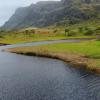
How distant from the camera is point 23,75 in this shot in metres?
71.2

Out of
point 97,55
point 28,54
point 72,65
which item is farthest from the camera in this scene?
point 28,54

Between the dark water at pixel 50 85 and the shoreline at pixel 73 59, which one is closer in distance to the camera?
the dark water at pixel 50 85

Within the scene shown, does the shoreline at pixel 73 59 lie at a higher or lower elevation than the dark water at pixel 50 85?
lower

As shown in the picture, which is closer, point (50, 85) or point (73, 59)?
point (50, 85)

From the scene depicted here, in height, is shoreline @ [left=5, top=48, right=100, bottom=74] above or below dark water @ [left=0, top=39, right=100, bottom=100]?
below

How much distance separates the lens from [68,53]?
332ft

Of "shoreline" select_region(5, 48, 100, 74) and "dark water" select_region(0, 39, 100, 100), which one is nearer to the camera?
"dark water" select_region(0, 39, 100, 100)

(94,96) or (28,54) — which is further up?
(94,96)

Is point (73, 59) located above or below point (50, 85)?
below

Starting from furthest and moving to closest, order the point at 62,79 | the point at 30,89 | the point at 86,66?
the point at 86,66, the point at 62,79, the point at 30,89

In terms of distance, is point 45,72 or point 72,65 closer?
point 45,72

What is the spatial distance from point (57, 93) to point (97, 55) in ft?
137

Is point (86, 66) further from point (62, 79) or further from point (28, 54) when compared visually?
point (28, 54)

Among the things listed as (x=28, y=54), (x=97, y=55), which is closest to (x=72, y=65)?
(x=97, y=55)
